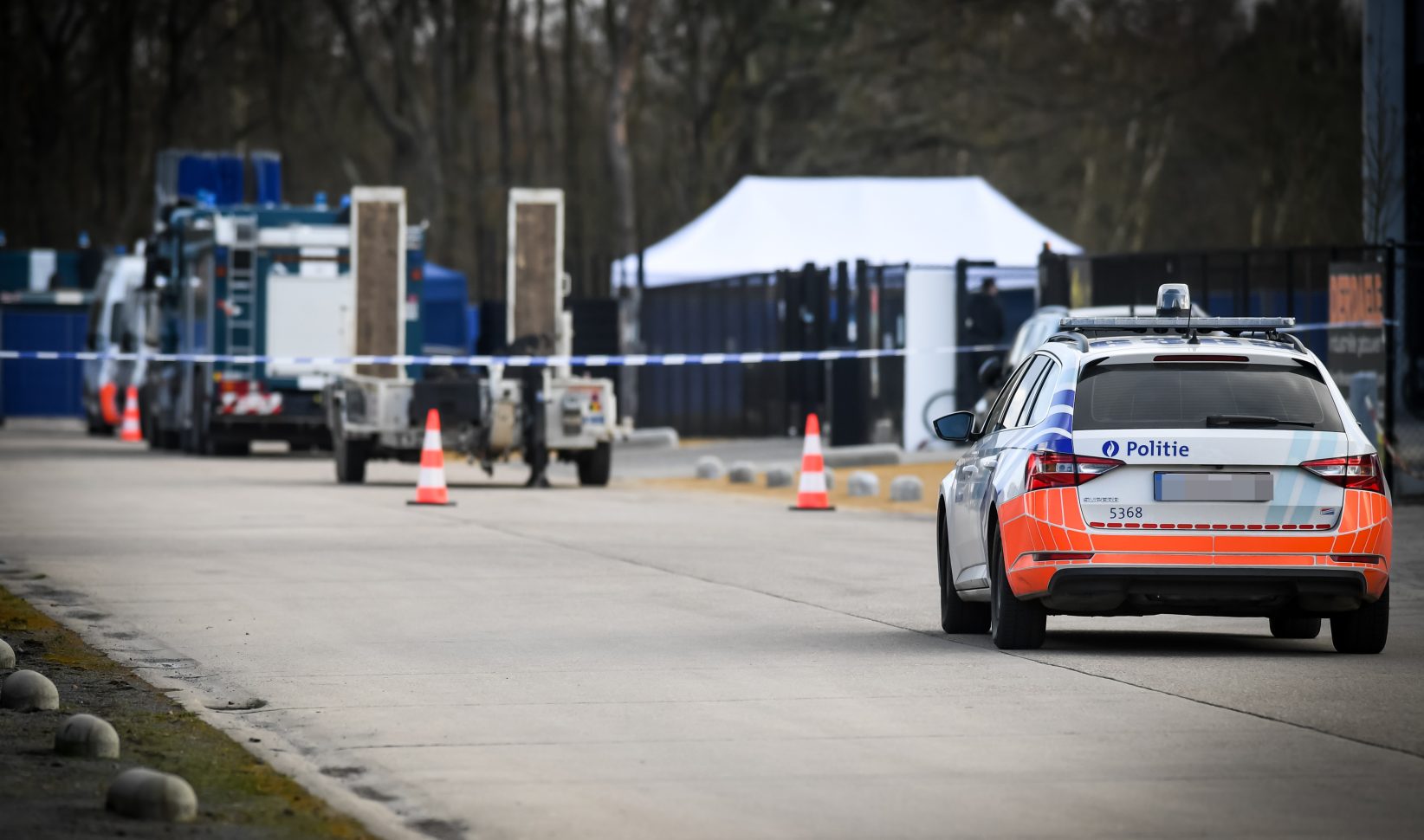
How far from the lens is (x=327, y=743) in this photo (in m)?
9.05

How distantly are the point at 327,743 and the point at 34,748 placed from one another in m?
0.99

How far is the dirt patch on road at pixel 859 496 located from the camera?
24.8 metres

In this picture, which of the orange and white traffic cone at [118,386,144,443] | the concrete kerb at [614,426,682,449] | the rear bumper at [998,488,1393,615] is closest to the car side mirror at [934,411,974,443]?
the rear bumper at [998,488,1393,615]

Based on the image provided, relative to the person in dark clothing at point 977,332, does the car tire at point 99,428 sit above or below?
below

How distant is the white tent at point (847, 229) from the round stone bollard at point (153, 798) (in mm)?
32604

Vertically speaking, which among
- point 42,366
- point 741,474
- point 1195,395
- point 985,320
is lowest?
point 741,474

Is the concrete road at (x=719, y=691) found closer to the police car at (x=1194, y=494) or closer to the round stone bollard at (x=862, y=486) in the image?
the police car at (x=1194, y=494)

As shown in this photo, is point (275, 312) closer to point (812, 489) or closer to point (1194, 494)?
point (812, 489)

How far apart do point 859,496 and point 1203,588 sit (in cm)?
1468

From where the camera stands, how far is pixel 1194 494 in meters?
11.2

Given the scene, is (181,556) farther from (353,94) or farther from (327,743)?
(353,94)

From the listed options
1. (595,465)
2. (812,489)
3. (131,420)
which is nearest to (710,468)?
(595,465)

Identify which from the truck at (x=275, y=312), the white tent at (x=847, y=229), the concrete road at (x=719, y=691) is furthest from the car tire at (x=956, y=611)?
the white tent at (x=847, y=229)

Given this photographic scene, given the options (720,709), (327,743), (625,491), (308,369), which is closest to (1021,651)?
(720,709)
